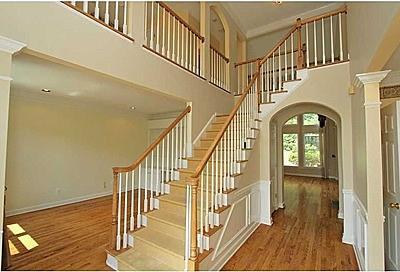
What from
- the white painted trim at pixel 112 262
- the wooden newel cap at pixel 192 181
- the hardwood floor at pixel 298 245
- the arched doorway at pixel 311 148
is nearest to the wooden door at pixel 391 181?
the hardwood floor at pixel 298 245

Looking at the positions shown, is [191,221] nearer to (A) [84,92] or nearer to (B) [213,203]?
(B) [213,203]

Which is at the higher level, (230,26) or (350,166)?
(230,26)

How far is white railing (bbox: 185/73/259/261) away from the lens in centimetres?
222

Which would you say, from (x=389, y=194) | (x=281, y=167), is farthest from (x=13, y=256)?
(x=281, y=167)

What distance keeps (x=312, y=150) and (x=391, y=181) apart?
29.7ft

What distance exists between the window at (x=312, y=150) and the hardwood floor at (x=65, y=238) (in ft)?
31.8

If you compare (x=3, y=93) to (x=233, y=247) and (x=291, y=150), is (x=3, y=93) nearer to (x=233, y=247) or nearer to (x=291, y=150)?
(x=233, y=247)

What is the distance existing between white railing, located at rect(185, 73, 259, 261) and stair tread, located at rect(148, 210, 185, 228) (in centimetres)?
29

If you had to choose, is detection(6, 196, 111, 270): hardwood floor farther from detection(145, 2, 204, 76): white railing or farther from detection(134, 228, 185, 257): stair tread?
detection(145, 2, 204, 76): white railing

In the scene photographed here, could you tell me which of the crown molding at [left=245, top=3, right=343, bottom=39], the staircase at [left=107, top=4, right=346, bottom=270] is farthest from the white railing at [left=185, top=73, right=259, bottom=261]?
the crown molding at [left=245, top=3, right=343, bottom=39]

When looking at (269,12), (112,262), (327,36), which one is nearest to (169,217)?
(112,262)

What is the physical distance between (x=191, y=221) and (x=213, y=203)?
551 mm

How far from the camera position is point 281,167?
18.1 feet

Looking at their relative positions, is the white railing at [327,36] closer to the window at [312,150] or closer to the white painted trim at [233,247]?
the white painted trim at [233,247]
